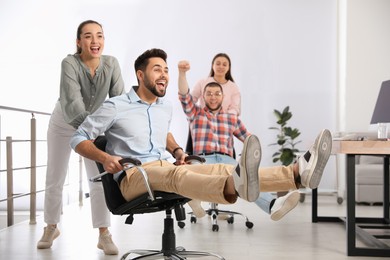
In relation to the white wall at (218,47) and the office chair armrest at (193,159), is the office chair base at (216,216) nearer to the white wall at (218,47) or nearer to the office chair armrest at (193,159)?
the office chair armrest at (193,159)

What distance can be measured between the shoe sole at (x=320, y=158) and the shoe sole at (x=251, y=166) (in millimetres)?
312

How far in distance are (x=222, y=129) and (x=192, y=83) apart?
3.07 meters

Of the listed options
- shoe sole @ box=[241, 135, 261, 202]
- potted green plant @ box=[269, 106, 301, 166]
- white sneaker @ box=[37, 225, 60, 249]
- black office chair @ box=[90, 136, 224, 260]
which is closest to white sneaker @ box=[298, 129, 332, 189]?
shoe sole @ box=[241, 135, 261, 202]

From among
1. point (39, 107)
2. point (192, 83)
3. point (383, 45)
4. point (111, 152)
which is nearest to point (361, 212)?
point (383, 45)

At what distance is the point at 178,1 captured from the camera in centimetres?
731

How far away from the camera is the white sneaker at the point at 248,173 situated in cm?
193

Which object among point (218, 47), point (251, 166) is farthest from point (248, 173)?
point (218, 47)

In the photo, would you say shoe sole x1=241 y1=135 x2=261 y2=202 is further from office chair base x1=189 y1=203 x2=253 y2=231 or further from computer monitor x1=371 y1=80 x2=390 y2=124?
computer monitor x1=371 y1=80 x2=390 y2=124

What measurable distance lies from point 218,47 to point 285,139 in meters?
1.54

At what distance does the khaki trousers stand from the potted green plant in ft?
13.6

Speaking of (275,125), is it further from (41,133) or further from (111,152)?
(111,152)

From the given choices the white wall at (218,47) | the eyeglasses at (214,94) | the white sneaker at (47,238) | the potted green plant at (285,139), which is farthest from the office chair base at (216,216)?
the white wall at (218,47)

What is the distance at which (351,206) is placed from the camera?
3.11 m

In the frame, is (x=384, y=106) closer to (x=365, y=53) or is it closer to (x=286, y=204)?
(x=286, y=204)
